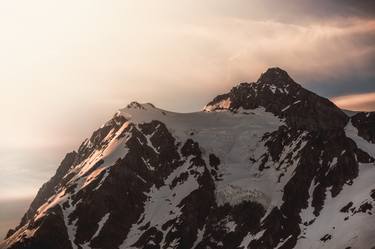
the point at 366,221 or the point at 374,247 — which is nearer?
the point at 374,247
